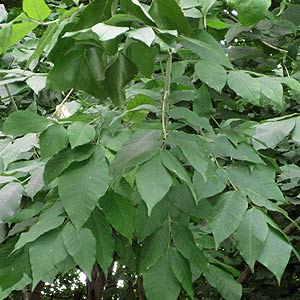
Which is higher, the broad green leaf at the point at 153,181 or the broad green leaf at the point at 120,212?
the broad green leaf at the point at 153,181

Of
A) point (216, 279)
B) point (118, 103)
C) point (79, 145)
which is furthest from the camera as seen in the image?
point (216, 279)

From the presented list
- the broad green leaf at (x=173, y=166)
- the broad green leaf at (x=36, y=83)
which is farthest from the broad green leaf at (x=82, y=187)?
the broad green leaf at (x=36, y=83)

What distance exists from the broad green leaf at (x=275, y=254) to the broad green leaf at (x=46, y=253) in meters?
0.35

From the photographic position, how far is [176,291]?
3.37 ft

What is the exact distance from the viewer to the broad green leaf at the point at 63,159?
105 centimetres

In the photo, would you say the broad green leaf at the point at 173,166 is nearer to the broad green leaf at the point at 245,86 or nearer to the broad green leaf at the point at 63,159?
the broad green leaf at the point at 63,159

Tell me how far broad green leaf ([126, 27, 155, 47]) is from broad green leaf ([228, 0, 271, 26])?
301mm

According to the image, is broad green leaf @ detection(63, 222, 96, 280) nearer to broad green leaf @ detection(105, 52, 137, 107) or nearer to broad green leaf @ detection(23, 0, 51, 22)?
broad green leaf @ detection(105, 52, 137, 107)

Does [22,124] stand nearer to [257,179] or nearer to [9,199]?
[9,199]

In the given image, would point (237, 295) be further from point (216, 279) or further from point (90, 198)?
point (90, 198)

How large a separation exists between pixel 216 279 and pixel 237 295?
2.3 inches

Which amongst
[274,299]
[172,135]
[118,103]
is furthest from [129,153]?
[274,299]

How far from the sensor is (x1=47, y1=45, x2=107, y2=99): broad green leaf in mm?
1063

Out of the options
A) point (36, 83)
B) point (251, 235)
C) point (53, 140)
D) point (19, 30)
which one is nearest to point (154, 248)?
point (251, 235)
